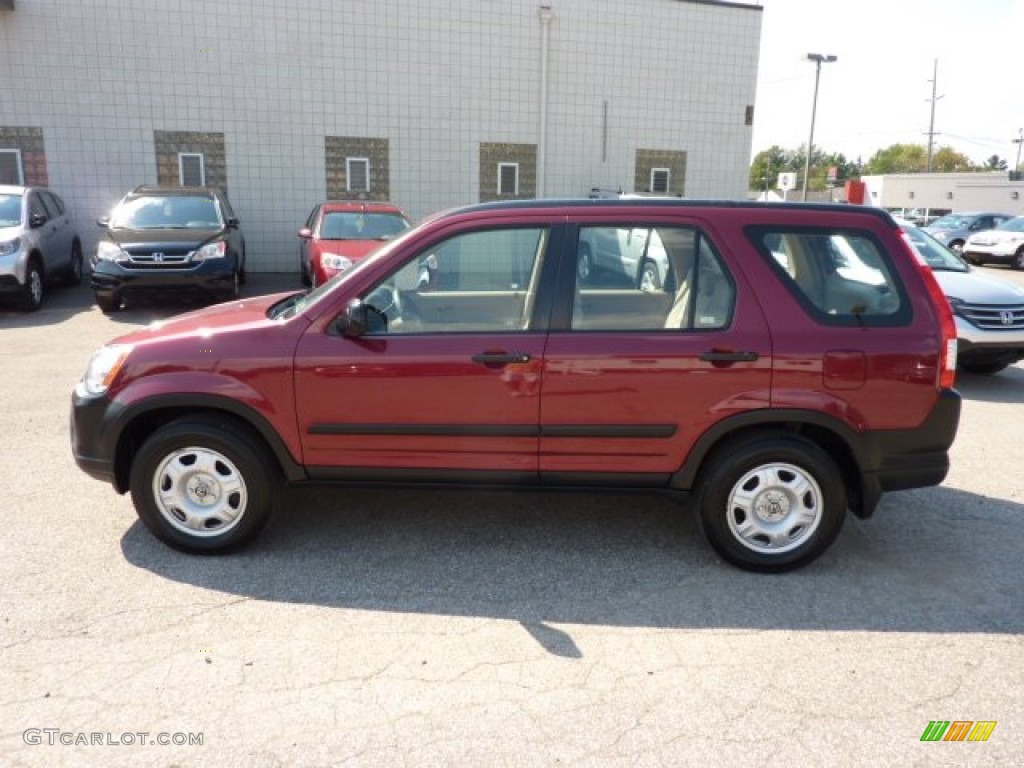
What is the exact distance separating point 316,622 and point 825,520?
2.40 m

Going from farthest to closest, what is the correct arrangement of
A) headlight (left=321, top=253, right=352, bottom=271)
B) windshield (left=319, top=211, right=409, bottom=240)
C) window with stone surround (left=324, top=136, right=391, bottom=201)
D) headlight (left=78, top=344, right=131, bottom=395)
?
window with stone surround (left=324, top=136, right=391, bottom=201) < windshield (left=319, top=211, right=409, bottom=240) < headlight (left=321, top=253, right=352, bottom=271) < headlight (left=78, top=344, right=131, bottom=395)

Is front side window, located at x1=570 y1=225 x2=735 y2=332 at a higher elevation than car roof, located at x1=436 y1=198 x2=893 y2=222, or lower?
lower

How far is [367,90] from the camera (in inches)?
618

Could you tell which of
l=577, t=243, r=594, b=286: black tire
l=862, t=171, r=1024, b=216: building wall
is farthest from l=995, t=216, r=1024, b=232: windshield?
l=862, t=171, r=1024, b=216: building wall

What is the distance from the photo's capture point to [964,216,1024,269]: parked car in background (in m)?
21.8

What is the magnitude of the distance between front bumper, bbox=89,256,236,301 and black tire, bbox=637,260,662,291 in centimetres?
830

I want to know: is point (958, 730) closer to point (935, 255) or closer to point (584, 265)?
point (584, 265)

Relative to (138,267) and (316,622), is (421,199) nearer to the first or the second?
(138,267)

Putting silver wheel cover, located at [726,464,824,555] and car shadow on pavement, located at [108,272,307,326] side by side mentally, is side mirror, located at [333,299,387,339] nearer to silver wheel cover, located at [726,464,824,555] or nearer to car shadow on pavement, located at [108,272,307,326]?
silver wheel cover, located at [726,464,824,555]

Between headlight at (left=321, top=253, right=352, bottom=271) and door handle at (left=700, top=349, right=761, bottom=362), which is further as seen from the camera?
headlight at (left=321, top=253, right=352, bottom=271)

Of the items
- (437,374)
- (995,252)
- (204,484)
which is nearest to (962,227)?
(995,252)

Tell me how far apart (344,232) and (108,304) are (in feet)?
10.8

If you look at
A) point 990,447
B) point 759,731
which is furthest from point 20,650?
point 990,447

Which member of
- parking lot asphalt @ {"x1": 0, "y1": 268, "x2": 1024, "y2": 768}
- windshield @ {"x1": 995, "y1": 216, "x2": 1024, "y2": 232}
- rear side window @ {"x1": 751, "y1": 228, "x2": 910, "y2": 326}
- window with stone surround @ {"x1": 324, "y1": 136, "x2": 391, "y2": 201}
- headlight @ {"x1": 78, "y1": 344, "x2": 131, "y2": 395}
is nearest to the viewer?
parking lot asphalt @ {"x1": 0, "y1": 268, "x2": 1024, "y2": 768}
